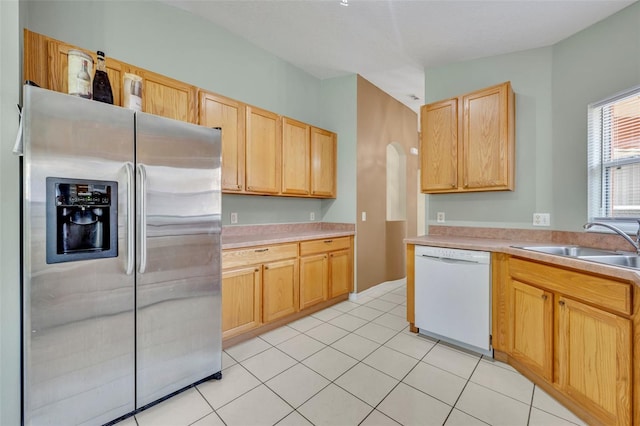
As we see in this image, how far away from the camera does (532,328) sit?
1.94 meters

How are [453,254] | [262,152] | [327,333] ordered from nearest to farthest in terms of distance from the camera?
[453,254] → [327,333] → [262,152]

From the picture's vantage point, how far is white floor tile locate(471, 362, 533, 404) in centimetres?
182

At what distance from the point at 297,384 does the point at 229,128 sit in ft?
7.44

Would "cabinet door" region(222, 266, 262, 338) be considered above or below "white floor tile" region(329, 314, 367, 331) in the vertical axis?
above

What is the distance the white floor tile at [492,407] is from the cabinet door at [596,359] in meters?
0.33

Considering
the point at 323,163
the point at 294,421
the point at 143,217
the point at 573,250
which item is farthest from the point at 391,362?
the point at 323,163

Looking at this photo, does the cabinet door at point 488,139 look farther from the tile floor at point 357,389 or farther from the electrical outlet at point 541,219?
the tile floor at point 357,389

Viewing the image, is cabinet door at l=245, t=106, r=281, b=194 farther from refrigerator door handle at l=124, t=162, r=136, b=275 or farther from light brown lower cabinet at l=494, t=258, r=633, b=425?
light brown lower cabinet at l=494, t=258, r=633, b=425

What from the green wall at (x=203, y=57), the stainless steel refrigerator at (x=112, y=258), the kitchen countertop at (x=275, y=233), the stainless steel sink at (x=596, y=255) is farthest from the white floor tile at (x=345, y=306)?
the stainless steel sink at (x=596, y=255)

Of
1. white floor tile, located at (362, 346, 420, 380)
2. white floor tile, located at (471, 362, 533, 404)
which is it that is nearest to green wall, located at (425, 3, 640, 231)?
white floor tile, located at (471, 362, 533, 404)

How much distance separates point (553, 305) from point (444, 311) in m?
0.83

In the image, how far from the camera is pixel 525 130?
2674 millimetres

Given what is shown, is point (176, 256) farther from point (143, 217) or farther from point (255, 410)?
point (255, 410)

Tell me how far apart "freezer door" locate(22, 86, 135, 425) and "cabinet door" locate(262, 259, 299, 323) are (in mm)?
1213
